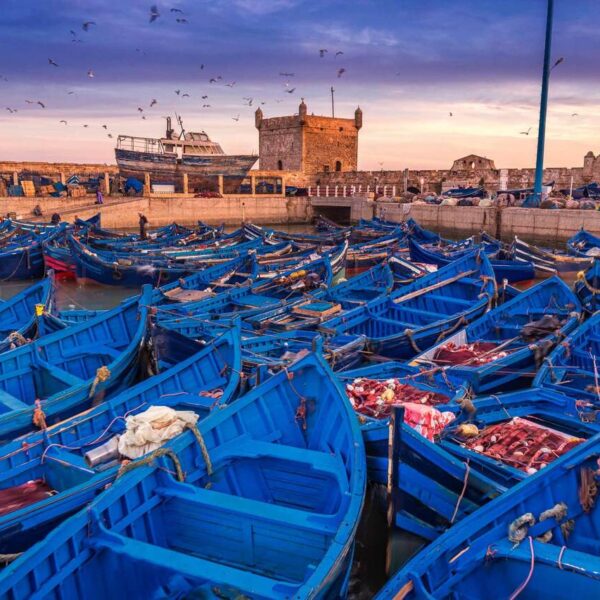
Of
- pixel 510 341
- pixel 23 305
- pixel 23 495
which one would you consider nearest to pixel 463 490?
pixel 23 495

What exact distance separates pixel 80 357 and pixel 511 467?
6315 millimetres

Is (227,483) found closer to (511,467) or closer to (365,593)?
(365,593)

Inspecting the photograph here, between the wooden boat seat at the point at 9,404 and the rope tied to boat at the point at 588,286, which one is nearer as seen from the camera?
the wooden boat seat at the point at 9,404

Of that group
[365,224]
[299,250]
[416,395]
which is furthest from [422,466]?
[365,224]

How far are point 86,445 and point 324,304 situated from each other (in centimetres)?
692

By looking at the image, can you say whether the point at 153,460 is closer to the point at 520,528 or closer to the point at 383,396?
the point at 520,528

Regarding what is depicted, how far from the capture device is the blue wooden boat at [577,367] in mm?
7789

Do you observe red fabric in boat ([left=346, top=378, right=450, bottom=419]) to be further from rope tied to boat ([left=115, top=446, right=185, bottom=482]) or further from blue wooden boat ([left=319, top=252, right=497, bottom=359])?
rope tied to boat ([left=115, top=446, right=185, bottom=482])

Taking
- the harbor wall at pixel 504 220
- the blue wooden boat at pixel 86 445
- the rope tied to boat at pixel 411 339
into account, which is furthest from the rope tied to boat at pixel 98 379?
the harbor wall at pixel 504 220

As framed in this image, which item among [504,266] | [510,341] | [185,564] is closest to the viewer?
[185,564]

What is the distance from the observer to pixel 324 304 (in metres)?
12.4

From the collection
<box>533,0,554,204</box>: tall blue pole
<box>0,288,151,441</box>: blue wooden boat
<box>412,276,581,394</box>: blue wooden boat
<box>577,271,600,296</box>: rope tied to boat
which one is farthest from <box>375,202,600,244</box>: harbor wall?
<box>0,288,151,441</box>: blue wooden boat

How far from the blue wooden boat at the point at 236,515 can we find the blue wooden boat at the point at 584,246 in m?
17.2

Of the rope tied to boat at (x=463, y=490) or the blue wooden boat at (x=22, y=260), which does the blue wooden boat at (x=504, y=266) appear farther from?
the rope tied to boat at (x=463, y=490)
